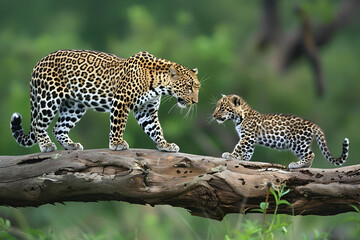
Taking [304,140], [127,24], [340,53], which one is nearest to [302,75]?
[340,53]

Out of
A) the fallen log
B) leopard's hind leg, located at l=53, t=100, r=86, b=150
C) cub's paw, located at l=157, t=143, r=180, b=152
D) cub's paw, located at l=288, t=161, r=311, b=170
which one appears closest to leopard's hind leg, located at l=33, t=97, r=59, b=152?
leopard's hind leg, located at l=53, t=100, r=86, b=150

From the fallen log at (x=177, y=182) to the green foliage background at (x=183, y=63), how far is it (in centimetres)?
1077

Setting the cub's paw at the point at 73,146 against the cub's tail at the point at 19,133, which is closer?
the cub's paw at the point at 73,146

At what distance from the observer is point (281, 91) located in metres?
25.4

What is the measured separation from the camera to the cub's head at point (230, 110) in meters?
9.95

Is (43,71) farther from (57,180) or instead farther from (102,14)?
(102,14)

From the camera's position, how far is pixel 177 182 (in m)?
8.13

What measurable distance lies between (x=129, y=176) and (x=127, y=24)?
2212 cm

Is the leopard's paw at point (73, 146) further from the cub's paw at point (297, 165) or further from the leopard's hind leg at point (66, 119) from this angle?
the cub's paw at point (297, 165)

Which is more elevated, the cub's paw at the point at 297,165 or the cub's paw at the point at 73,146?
the cub's paw at the point at 297,165

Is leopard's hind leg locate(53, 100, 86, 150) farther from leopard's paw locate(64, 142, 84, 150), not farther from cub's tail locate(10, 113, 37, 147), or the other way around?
cub's tail locate(10, 113, 37, 147)

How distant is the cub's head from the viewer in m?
9.95

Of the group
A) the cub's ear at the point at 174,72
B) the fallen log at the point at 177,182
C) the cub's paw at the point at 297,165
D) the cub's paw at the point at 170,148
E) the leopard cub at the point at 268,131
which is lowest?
the fallen log at the point at 177,182

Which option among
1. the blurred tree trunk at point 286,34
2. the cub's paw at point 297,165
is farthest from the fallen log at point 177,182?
the blurred tree trunk at point 286,34
